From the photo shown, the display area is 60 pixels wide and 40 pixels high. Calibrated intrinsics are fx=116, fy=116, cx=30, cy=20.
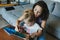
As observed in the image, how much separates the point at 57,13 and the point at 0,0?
1.94 meters

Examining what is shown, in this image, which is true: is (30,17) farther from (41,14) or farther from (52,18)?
(52,18)

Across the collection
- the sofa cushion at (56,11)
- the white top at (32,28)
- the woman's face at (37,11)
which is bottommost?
the sofa cushion at (56,11)

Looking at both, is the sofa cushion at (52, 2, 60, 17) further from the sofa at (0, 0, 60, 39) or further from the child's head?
the child's head

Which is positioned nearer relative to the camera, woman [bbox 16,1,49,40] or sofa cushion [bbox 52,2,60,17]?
woman [bbox 16,1,49,40]

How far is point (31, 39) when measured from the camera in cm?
127

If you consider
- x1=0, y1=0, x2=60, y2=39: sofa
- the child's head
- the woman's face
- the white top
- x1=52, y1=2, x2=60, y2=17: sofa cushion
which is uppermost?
the woman's face

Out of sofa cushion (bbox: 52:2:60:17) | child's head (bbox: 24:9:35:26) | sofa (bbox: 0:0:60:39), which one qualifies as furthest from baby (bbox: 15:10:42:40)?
sofa cushion (bbox: 52:2:60:17)

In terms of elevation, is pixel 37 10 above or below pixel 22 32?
above

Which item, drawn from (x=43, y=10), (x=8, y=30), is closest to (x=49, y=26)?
(x=43, y=10)

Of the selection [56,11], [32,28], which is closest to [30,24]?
[32,28]

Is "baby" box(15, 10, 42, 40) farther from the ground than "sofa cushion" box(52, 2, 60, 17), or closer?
farther from the ground

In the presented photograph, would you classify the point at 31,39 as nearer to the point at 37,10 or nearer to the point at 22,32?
the point at 22,32

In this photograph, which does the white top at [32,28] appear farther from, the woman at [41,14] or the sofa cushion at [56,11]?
the sofa cushion at [56,11]

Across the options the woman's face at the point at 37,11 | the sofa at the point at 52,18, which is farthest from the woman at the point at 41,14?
the sofa at the point at 52,18
